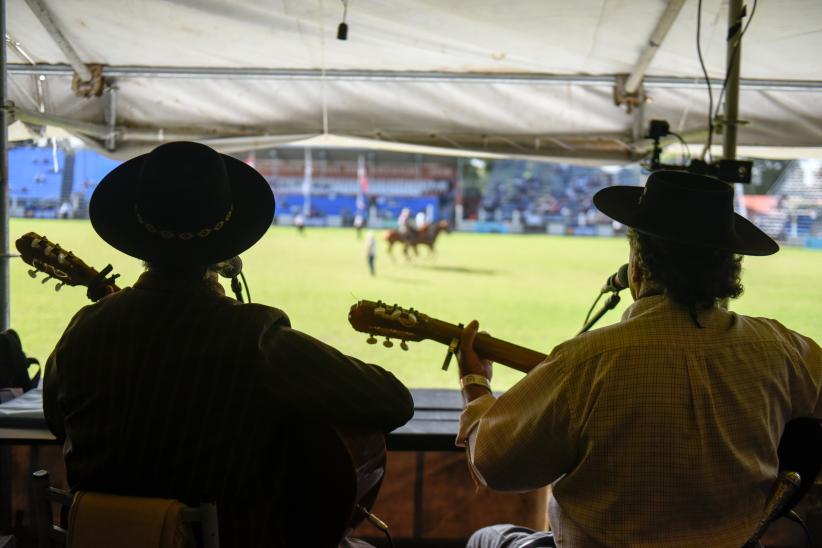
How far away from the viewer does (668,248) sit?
154cm

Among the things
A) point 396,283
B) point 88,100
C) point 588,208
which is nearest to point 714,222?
point 88,100

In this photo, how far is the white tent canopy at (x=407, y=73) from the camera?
3.43 metres

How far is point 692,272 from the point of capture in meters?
1.52

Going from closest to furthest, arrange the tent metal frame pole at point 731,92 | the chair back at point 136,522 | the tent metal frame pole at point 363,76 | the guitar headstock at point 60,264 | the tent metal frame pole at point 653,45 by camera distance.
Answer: the chair back at point 136,522, the guitar headstock at point 60,264, the tent metal frame pole at point 731,92, the tent metal frame pole at point 653,45, the tent metal frame pole at point 363,76

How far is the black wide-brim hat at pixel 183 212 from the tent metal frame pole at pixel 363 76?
2.50 metres

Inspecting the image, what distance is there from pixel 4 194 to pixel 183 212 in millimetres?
2027

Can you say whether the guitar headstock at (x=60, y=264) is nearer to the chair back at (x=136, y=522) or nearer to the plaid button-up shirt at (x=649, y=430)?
the chair back at (x=136, y=522)

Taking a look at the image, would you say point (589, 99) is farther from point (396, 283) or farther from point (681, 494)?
point (396, 283)

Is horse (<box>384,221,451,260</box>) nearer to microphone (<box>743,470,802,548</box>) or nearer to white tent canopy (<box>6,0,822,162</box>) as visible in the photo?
white tent canopy (<box>6,0,822,162</box>)

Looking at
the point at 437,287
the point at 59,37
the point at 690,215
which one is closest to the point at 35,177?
the point at 59,37

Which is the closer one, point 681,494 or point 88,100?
point 681,494

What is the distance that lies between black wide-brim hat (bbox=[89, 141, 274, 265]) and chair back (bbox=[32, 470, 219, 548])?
1.60ft

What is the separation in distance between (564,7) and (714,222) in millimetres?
2131

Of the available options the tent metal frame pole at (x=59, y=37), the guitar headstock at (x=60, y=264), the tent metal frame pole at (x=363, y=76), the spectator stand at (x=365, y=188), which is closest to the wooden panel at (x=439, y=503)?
the guitar headstock at (x=60, y=264)
